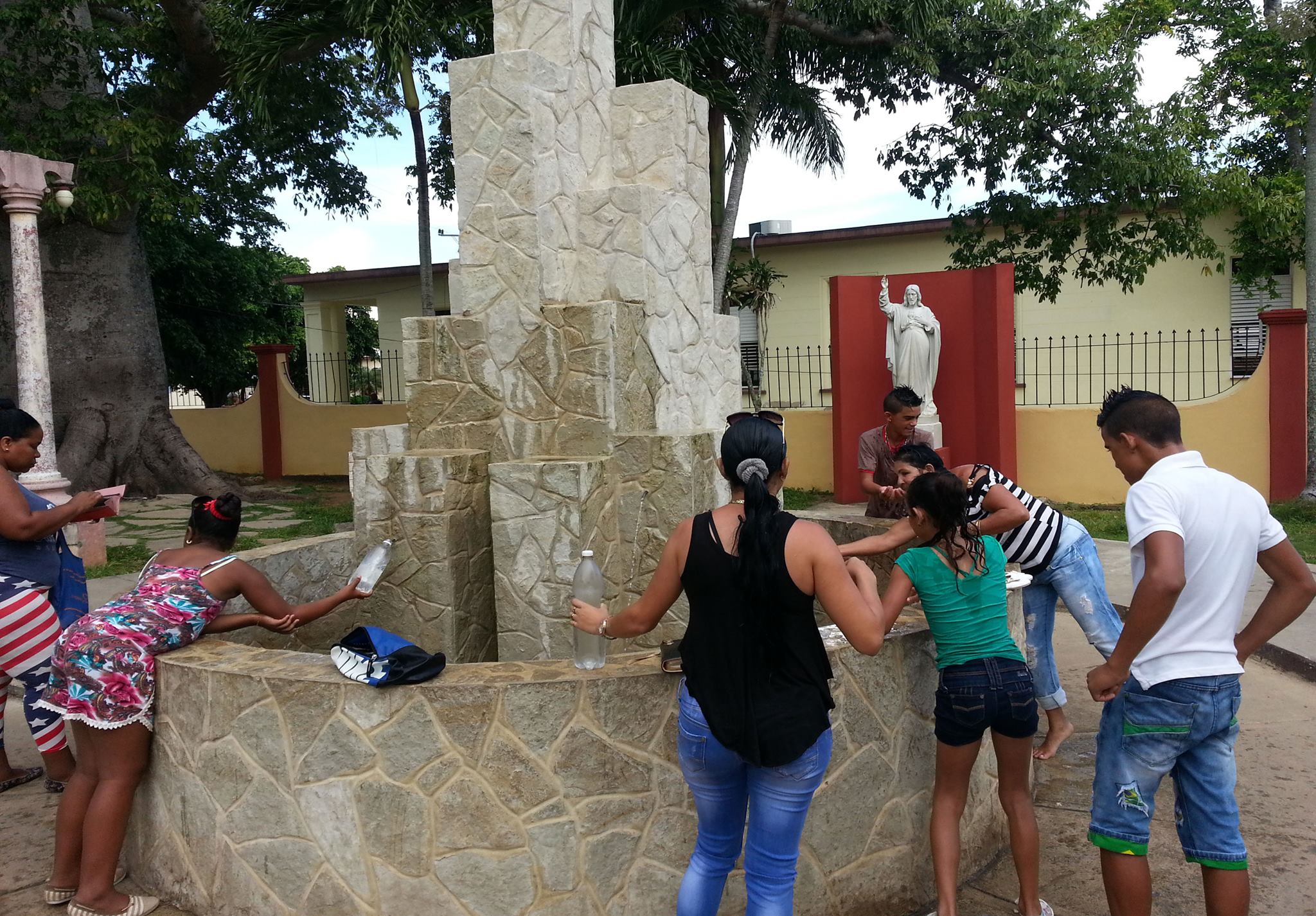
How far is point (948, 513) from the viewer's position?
3.00 metres

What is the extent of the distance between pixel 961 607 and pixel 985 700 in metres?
0.28

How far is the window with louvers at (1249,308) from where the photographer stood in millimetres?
16719

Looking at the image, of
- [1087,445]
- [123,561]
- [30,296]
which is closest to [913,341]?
[1087,445]

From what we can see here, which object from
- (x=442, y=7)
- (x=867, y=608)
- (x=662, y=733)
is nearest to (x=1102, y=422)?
(x=867, y=608)

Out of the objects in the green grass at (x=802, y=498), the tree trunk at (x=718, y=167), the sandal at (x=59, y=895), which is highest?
the tree trunk at (x=718, y=167)

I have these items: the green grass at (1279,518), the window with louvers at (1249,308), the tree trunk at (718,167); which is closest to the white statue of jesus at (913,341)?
the green grass at (1279,518)

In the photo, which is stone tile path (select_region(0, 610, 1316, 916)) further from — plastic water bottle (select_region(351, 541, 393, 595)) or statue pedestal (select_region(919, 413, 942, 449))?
statue pedestal (select_region(919, 413, 942, 449))

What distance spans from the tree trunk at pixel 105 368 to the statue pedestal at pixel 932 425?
29.1 feet

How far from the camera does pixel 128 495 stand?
43.1ft

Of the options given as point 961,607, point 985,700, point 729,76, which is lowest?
→ point 985,700

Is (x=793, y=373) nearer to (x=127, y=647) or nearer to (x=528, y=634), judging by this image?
(x=528, y=634)

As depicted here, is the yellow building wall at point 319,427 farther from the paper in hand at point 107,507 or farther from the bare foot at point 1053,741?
the bare foot at point 1053,741

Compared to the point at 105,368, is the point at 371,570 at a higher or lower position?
lower

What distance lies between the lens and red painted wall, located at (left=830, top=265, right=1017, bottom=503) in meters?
13.0
